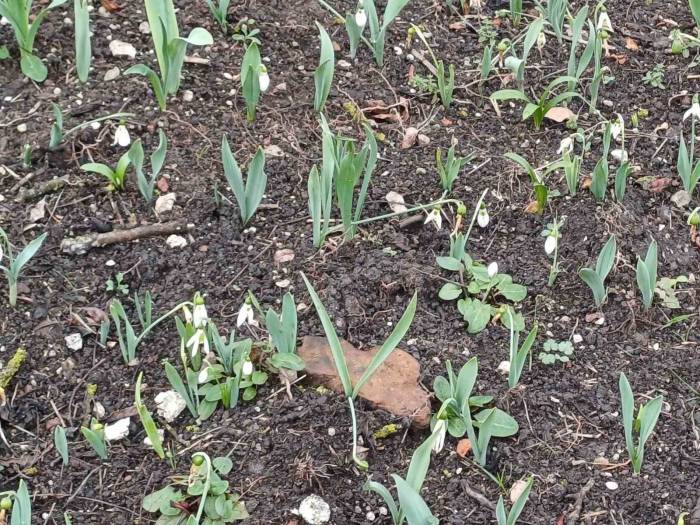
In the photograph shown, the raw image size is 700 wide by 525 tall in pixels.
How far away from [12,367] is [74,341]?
0.18 metres

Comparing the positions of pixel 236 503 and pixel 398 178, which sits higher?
pixel 398 178

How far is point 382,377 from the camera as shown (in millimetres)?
2514

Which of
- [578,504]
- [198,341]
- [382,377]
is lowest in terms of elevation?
[578,504]

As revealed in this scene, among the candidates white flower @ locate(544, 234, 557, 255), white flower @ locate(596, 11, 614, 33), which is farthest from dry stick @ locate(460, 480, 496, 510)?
white flower @ locate(596, 11, 614, 33)

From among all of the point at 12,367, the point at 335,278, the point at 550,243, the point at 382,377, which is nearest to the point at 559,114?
the point at 550,243

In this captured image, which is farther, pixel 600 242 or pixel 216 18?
pixel 216 18

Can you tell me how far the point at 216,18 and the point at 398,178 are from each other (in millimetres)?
975

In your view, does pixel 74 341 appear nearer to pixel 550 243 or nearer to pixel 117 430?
pixel 117 430

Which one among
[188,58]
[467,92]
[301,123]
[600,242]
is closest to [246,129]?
[301,123]

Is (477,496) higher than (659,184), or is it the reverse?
(659,184)

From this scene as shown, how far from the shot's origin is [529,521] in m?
2.27

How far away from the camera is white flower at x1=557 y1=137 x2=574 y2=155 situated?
304cm

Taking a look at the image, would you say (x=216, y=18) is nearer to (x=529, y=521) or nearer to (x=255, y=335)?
(x=255, y=335)

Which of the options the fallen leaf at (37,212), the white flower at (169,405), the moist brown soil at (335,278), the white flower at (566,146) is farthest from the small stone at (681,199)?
the fallen leaf at (37,212)
